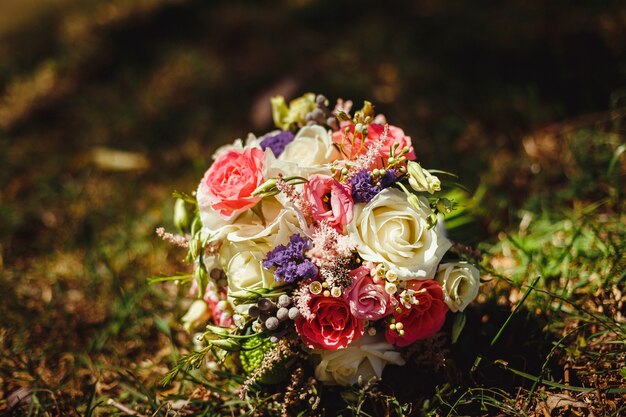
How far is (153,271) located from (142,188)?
2.53 ft

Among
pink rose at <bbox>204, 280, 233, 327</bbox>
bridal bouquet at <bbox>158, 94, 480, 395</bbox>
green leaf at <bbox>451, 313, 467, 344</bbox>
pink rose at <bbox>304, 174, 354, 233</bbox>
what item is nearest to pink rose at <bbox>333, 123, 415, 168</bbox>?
bridal bouquet at <bbox>158, 94, 480, 395</bbox>

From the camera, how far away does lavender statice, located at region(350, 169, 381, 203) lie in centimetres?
142

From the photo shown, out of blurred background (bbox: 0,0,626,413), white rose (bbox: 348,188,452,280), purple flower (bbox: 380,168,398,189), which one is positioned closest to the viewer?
white rose (bbox: 348,188,452,280)

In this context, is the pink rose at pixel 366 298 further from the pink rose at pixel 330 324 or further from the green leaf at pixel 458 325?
the green leaf at pixel 458 325

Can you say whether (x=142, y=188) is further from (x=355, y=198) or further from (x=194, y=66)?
(x=355, y=198)

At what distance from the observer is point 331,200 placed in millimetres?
1408

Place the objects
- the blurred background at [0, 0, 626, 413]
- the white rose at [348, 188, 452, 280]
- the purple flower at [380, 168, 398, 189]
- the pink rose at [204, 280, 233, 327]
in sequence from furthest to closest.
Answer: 1. the blurred background at [0, 0, 626, 413]
2. the pink rose at [204, 280, 233, 327]
3. the purple flower at [380, 168, 398, 189]
4. the white rose at [348, 188, 452, 280]

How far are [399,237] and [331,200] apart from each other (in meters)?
0.22

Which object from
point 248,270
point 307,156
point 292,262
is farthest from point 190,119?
point 292,262

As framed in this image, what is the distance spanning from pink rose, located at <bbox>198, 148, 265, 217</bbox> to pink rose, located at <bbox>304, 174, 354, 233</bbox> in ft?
0.52

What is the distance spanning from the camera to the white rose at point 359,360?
1.52 metres

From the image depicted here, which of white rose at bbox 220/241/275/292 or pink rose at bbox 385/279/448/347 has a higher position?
white rose at bbox 220/241/275/292

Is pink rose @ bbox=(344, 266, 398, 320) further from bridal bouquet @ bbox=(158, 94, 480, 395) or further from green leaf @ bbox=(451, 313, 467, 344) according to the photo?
green leaf @ bbox=(451, 313, 467, 344)

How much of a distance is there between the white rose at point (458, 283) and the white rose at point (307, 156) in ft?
1.53
